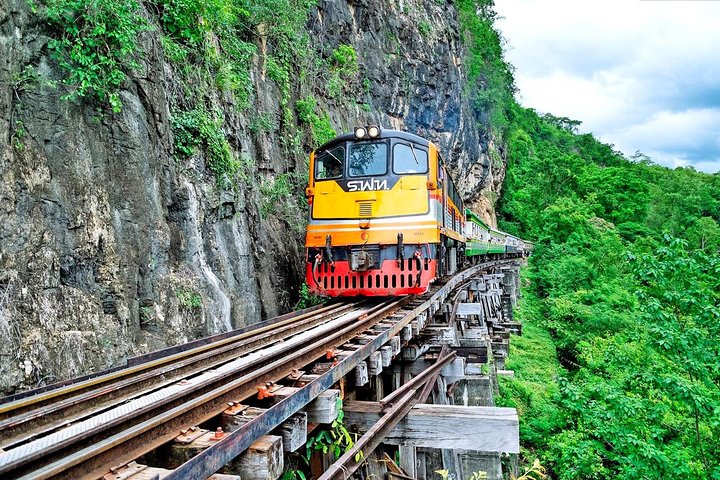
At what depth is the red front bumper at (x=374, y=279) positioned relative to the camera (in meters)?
7.71

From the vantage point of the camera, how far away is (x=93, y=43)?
573 centimetres

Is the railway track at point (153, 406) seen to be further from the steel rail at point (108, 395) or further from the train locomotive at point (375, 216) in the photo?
the train locomotive at point (375, 216)

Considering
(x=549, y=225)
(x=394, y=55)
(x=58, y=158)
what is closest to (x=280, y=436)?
(x=58, y=158)

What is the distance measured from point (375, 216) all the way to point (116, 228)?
3.97 m

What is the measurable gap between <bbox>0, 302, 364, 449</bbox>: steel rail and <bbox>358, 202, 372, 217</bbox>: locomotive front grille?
355 cm

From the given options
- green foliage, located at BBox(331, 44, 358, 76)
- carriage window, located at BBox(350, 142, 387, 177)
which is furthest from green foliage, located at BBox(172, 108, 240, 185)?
green foliage, located at BBox(331, 44, 358, 76)

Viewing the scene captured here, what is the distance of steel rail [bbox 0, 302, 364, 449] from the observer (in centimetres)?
252

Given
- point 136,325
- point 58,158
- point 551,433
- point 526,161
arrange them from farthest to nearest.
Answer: point 526,161, point 551,433, point 136,325, point 58,158

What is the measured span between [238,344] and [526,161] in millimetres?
52881

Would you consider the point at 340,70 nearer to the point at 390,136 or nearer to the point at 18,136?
the point at 390,136

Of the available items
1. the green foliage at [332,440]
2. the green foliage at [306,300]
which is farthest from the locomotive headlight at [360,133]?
the green foliage at [332,440]

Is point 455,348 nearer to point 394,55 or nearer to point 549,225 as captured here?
point 394,55

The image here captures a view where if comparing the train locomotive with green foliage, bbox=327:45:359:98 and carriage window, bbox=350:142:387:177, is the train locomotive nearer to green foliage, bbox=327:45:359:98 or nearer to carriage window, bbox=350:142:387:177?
carriage window, bbox=350:142:387:177

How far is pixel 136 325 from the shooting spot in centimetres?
587
